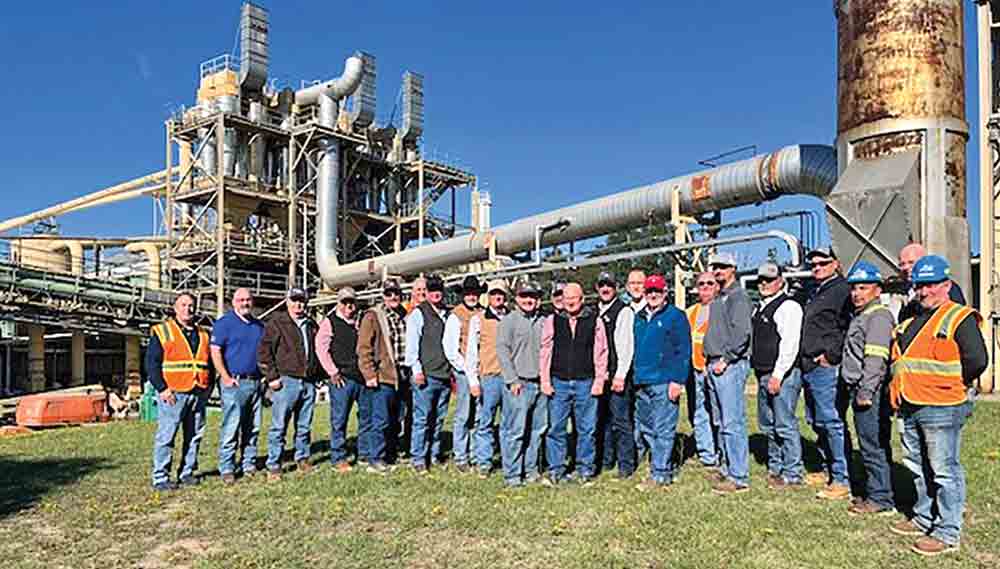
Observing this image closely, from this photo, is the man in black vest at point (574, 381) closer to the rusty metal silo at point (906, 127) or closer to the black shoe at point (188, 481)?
the black shoe at point (188, 481)

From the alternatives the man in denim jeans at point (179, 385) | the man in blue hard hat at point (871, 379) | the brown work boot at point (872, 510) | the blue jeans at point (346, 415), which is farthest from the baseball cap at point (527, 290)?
the brown work boot at point (872, 510)

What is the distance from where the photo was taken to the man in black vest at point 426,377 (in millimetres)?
8930

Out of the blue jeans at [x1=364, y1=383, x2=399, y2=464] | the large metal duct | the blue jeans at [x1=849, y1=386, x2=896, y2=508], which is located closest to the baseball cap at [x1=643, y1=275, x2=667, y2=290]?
the blue jeans at [x1=849, y1=386, x2=896, y2=508]

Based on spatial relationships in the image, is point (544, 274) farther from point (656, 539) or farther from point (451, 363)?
point (656, 539)

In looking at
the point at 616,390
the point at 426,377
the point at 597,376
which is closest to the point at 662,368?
the point at 616,390

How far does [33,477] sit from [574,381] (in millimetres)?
6055

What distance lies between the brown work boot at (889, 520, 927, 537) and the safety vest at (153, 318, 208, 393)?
20.9 feet

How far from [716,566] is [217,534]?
3.73 meters

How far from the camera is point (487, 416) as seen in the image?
28.5 ft

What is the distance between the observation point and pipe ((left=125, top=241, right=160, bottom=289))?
32781mm

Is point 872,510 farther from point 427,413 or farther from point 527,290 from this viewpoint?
point 427,413

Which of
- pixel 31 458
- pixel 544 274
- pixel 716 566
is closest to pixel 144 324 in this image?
pixel 544 274

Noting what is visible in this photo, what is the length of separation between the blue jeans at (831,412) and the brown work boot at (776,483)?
0.44 m

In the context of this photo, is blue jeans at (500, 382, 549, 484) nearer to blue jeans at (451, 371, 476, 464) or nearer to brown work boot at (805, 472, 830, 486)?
blue jeans at (451, 371, 476, 464)
